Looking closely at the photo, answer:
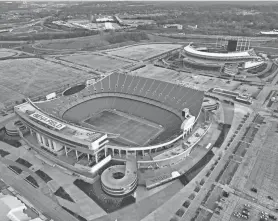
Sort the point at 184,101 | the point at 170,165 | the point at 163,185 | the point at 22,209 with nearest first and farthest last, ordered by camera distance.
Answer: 1. the point at 22,209
2. the point at 163,185
3. the point at 170,165
4. the point at 184,101

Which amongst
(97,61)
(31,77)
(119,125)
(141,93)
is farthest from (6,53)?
(119,125)

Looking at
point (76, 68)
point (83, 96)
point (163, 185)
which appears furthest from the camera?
point (76, 68)

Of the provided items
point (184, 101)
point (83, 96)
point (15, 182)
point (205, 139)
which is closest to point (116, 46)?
point (83, 96)

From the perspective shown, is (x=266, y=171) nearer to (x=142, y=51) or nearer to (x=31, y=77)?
(x=31, y=77)

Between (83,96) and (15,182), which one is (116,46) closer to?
(83,96)

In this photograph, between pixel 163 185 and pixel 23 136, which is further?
pixel 23 136

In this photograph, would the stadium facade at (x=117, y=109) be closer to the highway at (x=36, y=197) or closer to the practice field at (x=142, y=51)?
the highway at (x=36, y=197)
